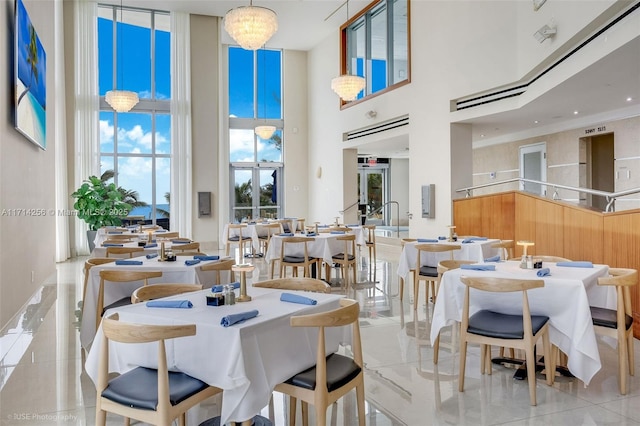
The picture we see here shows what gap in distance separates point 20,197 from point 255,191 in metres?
10.1

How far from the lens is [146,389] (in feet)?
7.29

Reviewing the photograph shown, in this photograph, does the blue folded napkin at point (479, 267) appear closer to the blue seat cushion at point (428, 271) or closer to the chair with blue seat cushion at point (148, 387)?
the blue seat cushion at point (428, 271)

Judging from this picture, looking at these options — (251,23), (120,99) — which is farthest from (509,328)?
(120,99)

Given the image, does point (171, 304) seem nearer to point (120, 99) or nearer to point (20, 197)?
point (20, 197)

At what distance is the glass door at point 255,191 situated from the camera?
15.5 meters

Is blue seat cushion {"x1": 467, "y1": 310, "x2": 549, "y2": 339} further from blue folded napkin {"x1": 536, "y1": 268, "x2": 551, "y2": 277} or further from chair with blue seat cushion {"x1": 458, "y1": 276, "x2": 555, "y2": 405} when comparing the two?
blue folded napkin {"x1": 536, "y1": 268, "x2": 551, "y2": 277}

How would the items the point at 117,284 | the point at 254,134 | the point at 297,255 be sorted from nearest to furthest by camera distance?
the point at 117,284, the point at 297,255, the point at 254,134

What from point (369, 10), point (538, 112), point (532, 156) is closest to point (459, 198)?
point (538, 112)

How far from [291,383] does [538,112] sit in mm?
8458

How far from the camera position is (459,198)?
31.2ft

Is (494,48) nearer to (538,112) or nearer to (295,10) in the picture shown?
(538,112)

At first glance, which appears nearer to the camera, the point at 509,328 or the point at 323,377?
the point at 323,377

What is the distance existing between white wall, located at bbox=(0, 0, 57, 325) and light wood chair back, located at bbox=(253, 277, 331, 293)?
327 centimetres

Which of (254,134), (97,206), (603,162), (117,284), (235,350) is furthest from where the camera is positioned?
(254,134)
